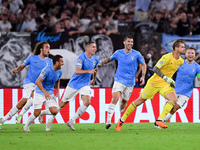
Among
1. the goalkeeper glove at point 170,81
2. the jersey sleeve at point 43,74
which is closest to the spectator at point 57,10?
the jersey sleeve at point 43,74

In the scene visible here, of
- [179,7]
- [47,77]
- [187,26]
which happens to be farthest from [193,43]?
[47,77]

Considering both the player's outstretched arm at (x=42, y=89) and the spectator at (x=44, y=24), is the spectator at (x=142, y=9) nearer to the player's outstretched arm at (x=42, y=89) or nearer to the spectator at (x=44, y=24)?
the spectator at (x=44, y=24)

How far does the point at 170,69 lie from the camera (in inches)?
378

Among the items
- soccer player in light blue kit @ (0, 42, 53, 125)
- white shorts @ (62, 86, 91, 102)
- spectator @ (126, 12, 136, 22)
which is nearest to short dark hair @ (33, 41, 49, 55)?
soccer player in light blue kit @ (0, 42, 53, 125)

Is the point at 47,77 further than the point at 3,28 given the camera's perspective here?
No

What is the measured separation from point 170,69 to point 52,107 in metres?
2.75

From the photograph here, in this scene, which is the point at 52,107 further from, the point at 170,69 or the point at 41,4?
the point at 41,4

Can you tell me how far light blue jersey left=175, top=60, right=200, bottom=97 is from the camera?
1108cm

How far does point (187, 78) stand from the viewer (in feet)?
36.7

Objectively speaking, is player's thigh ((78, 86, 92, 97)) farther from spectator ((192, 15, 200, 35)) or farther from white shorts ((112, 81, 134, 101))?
spectator ((192, 15, 200, 35))

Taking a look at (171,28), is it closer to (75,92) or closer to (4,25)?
(4,25)

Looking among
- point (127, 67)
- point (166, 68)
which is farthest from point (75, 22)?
point (166, 68)

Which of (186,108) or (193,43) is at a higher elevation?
(193,43)

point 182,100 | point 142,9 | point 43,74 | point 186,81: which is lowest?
point 182,100
